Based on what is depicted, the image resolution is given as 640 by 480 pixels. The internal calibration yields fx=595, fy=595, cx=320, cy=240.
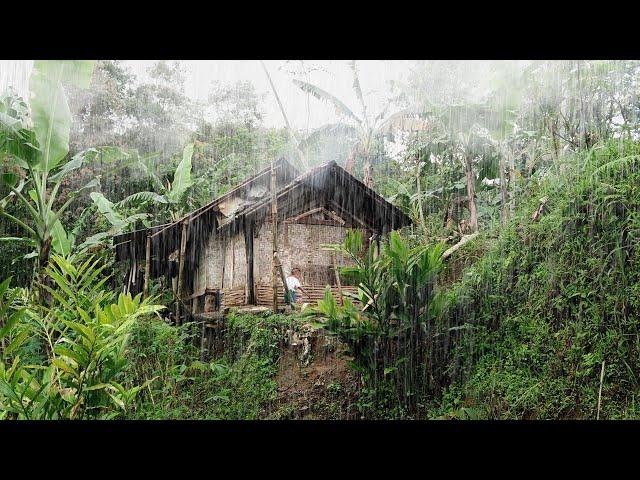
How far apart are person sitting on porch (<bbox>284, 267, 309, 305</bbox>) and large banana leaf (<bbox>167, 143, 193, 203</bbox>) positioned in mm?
1008

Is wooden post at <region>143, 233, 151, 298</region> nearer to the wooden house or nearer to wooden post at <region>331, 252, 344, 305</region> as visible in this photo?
the wooden house

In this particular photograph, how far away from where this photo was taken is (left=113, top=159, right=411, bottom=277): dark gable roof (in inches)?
167

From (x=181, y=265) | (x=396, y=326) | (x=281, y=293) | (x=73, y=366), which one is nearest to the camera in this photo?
(x=73, y=366)

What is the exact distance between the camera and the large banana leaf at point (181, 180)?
432 cm

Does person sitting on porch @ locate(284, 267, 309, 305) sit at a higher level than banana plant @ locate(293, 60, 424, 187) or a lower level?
lower

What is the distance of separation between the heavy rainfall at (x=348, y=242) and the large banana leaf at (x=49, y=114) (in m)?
0.01

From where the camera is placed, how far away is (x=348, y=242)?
4156 millimetres

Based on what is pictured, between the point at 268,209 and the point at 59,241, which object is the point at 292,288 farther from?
the point at 59,241

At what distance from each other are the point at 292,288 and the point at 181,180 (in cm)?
115

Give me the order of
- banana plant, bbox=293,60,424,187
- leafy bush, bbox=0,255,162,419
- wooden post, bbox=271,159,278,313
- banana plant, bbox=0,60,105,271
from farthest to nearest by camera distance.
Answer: banana plant, bbox=293,60,424,187 → wooden post, bbox=271,159,278,313 → banana plant, bbox=0,60,105,271 → leafy bush, bbox=0,255,162,419

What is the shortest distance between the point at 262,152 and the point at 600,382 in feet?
9.31

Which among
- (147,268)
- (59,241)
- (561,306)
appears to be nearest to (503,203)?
(561,306)

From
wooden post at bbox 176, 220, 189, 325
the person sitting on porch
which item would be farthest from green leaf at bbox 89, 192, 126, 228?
the person sitting on porch
